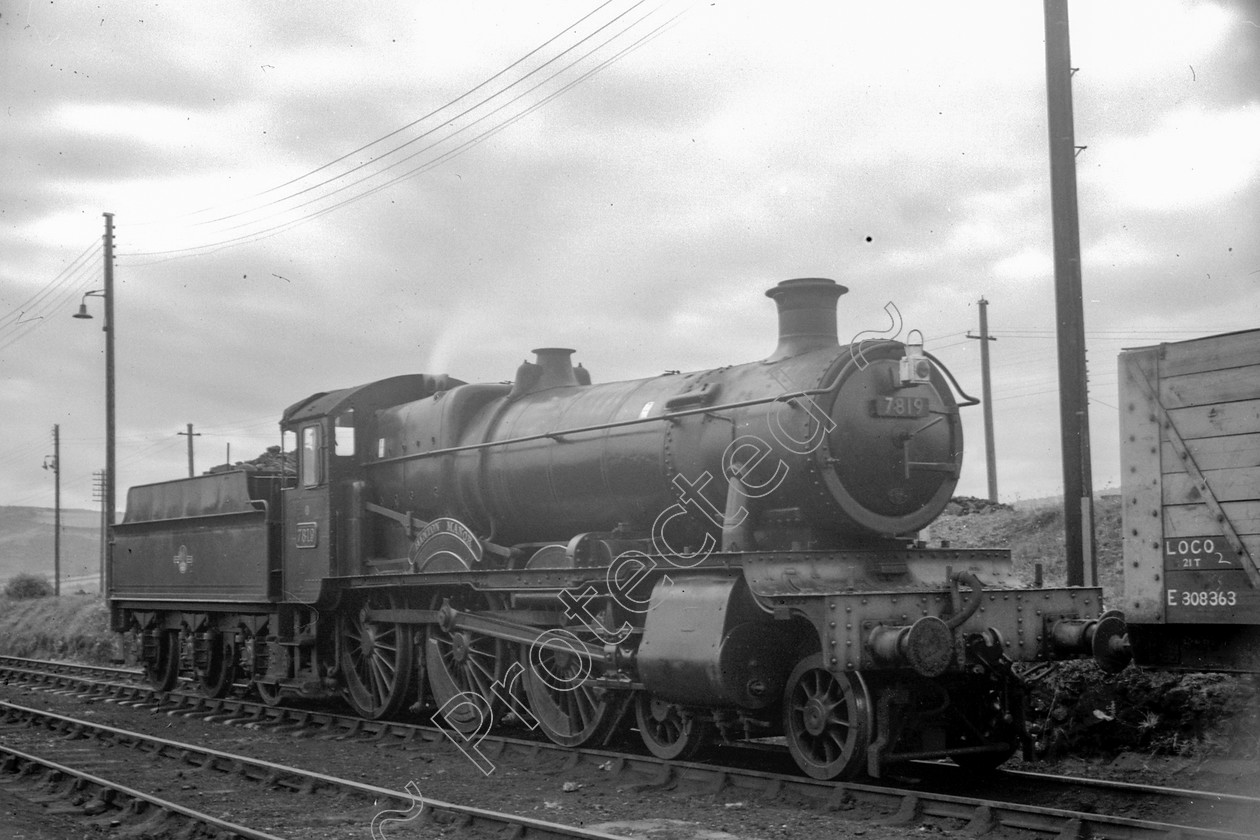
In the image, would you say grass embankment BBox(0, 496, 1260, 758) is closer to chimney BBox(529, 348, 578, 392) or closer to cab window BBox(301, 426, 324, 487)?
chimney BBox(529, 348, 578, 392)

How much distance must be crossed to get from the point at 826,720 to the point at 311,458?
7429 mm

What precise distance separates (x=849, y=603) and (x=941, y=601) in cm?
84

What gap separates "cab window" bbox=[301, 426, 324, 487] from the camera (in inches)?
534

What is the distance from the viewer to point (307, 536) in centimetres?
1360

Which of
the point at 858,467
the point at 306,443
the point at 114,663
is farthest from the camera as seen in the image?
the point at 114,663

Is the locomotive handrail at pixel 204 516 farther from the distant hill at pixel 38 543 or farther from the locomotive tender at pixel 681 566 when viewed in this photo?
the distant hill at pixel 38 543

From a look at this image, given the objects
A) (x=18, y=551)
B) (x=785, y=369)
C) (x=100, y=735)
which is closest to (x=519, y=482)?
(x=785, y=369)

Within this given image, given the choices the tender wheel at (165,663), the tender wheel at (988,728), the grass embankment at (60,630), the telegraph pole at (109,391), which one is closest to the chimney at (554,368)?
the tender wheel at (988,728)

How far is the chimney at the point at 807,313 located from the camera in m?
9.49

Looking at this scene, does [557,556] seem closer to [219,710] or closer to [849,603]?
Result: [849,603]

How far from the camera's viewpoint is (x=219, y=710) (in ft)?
48.1

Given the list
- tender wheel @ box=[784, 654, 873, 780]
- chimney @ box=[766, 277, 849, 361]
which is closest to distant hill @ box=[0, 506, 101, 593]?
chimney @ box=[766, 277, 849, 361]

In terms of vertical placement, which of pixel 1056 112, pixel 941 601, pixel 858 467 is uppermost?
pixel 1056 112

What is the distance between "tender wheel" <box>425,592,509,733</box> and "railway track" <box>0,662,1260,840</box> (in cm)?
34
